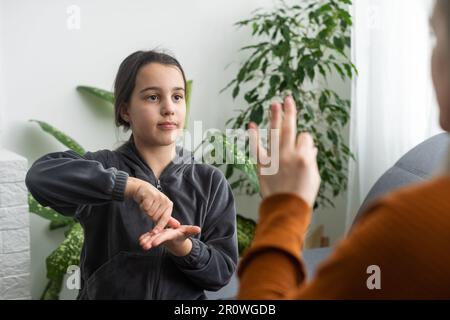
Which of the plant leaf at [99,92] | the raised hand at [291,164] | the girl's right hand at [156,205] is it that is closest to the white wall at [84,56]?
the plant leaf at [99,92]

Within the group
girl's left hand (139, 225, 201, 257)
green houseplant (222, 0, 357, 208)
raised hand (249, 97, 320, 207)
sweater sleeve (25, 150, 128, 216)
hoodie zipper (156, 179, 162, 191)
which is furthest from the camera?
green houseplant (222, 0, 357, 208)

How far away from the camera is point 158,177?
3.78 ft

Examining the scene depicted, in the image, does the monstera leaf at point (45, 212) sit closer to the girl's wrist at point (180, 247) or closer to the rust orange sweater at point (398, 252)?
the girl's wrist at point (180, 247)

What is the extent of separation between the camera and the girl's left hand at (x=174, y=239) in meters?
0.93

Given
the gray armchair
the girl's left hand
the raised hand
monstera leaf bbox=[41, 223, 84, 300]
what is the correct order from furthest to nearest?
monstera leaf bbox=[41, 223, 84, 300] → the gray armchair → the girl's left hand → the raised hand

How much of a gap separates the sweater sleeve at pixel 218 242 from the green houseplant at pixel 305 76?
1.29 m

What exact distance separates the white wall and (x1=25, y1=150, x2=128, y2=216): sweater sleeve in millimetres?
1368

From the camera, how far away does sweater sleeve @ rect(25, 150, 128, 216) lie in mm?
1030

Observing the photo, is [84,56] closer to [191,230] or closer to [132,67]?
[132,67]

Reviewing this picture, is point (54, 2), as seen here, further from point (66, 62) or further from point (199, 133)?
point (199, 133)

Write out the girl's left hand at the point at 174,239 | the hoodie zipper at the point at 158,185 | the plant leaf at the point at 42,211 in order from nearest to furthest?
the girl's left hand at the point at 174,239 < the hoodie zipper at the point at 158,185 < the plant leaf at the point at 42,211

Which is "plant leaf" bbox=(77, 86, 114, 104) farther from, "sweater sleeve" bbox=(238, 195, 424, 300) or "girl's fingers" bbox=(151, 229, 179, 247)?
"sweater sleeve" bbox=(238, 195, 424, 300)

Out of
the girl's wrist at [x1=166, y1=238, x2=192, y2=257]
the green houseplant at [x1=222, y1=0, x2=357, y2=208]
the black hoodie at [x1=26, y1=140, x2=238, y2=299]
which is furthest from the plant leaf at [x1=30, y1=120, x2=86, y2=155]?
the girl's wrist at [x1=166, y1=238, x2=192, y2=257]

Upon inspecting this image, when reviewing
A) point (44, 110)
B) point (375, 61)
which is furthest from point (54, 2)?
point (375, 61)
